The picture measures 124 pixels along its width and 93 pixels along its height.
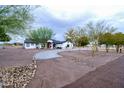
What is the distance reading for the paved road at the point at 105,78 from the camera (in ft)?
11.5

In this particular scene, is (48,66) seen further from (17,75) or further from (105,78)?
(105,78)

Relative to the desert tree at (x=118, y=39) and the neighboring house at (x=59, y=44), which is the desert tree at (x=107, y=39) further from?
the neighboring house at (x=59, y=44)

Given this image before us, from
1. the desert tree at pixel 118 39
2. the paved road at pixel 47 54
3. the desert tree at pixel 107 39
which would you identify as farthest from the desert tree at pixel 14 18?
the desert tree at pixel 118 39

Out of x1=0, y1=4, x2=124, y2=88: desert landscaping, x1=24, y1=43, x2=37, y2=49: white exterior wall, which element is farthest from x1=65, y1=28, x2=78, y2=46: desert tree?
x1=24, y1=43, x2=37, y2=49: white exterior wall

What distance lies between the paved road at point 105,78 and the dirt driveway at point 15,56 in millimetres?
919

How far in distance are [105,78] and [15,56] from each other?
164 cm

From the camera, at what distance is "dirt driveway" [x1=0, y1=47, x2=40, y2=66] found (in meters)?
3.84

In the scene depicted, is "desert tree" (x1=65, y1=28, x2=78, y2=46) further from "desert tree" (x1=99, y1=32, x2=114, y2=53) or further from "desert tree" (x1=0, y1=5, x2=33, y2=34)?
"desert tree" (x1=0, y1=5, x2=33, y2=34)

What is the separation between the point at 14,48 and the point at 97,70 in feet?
5.03

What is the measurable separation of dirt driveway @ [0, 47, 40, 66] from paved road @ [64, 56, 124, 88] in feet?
3.01

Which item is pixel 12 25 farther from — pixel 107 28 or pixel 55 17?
pixel 107 28

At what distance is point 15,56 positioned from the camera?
3.88 m

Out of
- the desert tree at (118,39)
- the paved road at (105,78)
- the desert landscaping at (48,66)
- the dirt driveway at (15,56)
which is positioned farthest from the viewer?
the dirt driveway at (15,56)
